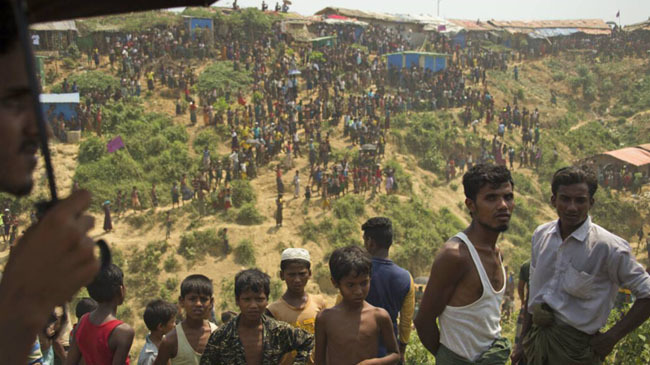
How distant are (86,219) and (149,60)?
92.1ft

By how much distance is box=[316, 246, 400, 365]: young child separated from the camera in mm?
3430

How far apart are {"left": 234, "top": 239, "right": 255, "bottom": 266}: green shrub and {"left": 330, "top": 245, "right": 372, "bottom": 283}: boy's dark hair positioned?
47.2ft

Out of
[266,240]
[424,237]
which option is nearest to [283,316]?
[266,240]

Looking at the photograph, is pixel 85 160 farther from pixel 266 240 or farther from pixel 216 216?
pixel 266 240

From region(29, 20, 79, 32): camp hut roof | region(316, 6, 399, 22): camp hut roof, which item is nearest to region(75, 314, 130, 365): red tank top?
region(29, 20, 79, 32): camp hut roof

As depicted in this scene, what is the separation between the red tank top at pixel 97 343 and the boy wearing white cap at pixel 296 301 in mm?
953

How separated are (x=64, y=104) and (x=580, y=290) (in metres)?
22.1

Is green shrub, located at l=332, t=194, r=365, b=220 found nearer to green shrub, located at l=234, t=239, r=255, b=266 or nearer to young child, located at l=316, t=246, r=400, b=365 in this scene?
green shrub, located at l=234, t=239, r=255, b=266

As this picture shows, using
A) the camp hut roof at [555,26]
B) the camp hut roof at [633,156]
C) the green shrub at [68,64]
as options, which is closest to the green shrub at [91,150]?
the green shrub at [68,64]

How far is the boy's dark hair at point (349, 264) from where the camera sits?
3514mm

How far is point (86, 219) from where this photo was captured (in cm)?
117

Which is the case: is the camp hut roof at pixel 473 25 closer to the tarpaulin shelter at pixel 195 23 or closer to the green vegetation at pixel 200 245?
the tarpaulin shelter at pixel 195 23

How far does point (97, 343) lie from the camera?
3.52 m

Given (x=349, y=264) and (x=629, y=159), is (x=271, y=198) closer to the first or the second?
(x=629, y=159)
